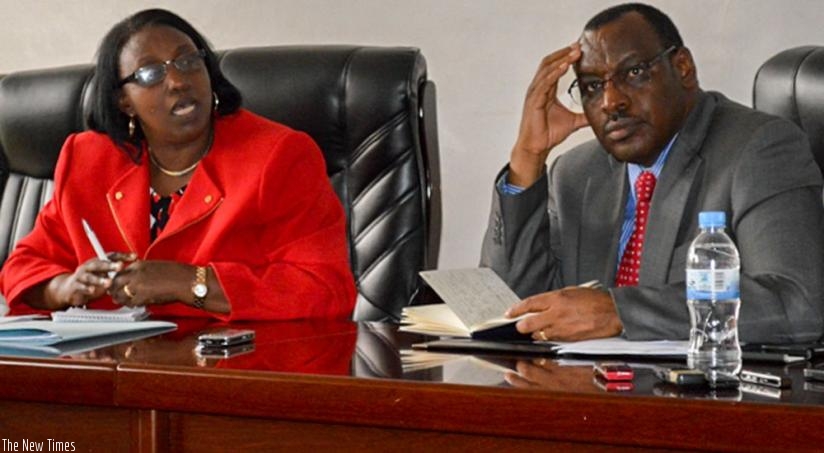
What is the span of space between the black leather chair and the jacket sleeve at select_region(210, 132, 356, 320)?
0.49 ft

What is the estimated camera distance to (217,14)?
11.3ft

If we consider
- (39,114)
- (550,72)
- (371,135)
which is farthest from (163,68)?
(550,72)

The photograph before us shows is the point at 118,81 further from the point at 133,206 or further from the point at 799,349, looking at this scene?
the point at 799,349

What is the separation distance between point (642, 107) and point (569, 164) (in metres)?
0.30

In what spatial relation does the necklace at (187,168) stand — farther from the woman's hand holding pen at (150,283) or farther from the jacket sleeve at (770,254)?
the jacket sleeve at (770,254)

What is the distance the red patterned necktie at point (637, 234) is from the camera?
225cm

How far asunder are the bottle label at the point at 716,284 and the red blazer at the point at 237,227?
0.92m

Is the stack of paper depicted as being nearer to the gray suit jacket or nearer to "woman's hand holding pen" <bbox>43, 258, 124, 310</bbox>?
"woman's hand holding pen" <bbox>43, 258, 124, 310</bbox>

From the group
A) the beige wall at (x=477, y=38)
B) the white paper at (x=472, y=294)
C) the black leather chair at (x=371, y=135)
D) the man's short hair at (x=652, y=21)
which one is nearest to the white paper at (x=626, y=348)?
the white paper at (x=472, y=294)

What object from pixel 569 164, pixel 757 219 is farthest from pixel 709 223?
pixel 569 164

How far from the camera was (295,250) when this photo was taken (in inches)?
94.3

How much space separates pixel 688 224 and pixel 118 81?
1.25 metres

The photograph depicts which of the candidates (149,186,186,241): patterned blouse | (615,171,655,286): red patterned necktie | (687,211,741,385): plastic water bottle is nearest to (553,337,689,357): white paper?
(687,211,741,385): plastic water bottle

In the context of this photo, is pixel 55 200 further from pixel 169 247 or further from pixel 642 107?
pixel 642 107
